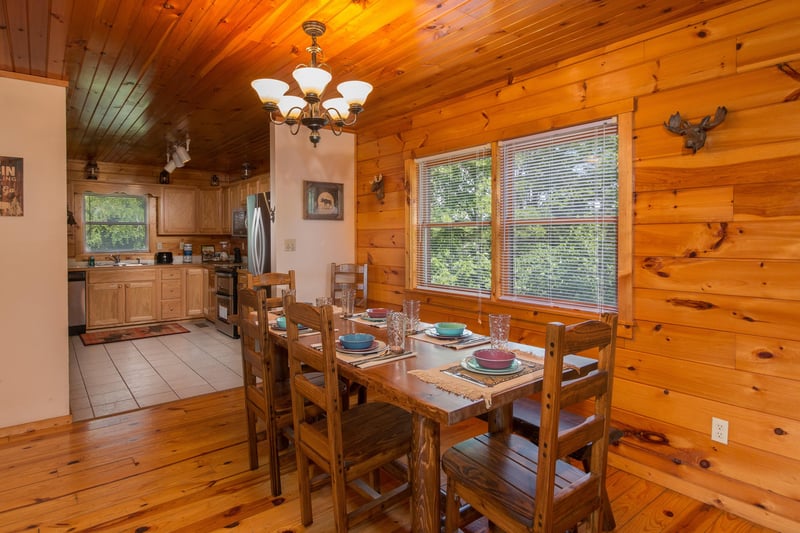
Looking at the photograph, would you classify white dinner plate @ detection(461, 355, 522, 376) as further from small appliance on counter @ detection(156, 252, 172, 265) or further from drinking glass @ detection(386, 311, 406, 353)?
small appliance on counter @ detection(156, 252, 172, 265)

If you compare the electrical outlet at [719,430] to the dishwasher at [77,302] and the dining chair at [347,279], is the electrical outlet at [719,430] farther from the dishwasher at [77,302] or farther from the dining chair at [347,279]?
the dishwasher at [77,302]

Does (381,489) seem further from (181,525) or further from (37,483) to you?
(37,483)

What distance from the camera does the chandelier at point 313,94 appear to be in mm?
2115

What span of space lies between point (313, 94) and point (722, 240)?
2057 millimetres

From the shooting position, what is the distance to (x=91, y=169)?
6.18 meters

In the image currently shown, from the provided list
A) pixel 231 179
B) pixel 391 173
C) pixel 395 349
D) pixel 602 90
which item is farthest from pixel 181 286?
pixel 602 90

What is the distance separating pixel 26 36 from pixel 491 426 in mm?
3124

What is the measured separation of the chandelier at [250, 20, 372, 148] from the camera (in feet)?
6.94

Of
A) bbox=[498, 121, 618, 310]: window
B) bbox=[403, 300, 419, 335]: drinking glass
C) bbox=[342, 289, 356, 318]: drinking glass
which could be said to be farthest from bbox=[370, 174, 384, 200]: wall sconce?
bbox=[403, 300, 419, 335]: drinking glass

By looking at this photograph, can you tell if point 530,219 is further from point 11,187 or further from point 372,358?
point 11,187

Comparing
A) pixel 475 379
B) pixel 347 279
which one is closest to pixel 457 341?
pixel 475 379

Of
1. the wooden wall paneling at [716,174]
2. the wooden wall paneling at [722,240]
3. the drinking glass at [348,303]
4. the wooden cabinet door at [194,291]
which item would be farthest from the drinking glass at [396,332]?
the wooden cabinet door at [194,291]

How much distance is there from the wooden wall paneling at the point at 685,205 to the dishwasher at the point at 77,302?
20.6 ft

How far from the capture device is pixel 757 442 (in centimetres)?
204
